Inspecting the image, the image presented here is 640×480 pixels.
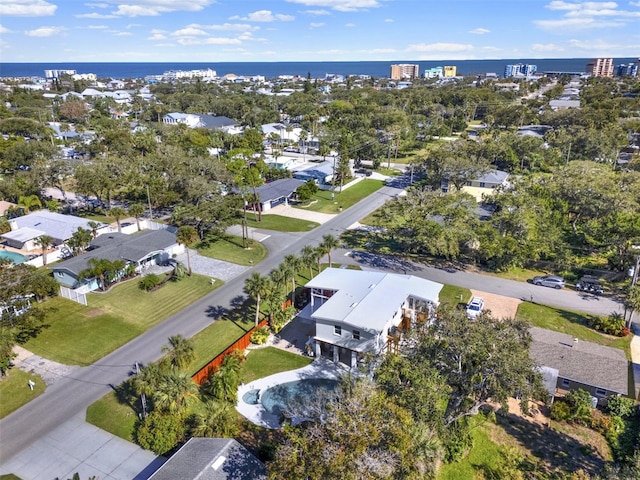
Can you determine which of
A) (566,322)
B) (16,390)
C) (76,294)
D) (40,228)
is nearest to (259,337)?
(16,390)

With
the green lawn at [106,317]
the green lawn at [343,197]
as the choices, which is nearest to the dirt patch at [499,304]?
the green lawn at [106,317]

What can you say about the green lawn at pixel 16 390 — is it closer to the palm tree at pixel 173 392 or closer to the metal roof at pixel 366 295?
Answer: the palm tree at pixel 173 392

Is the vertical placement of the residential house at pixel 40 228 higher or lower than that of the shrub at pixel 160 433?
higher

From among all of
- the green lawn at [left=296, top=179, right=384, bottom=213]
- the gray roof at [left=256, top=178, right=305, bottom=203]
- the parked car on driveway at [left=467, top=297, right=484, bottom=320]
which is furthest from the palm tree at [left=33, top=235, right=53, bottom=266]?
the parked car on driveway at [left=467, top=297, right=484, bottom=320]

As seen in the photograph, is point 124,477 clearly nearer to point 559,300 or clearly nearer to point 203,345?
point 203,345

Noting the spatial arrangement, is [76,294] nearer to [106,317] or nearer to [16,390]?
[106,317]

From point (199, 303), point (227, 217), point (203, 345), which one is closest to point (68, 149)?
point (227, 217)

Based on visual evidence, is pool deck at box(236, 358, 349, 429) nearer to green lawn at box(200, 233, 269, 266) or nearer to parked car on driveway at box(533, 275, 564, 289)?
green lawn at box(200, 233, 269, 266)
